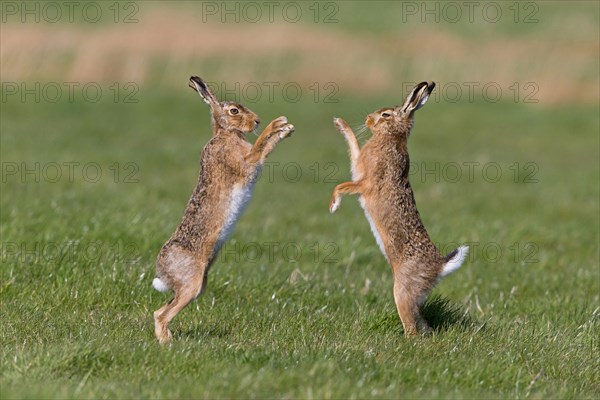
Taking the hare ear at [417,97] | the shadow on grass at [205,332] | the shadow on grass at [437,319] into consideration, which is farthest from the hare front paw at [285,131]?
the shadow on grass at [437,319]

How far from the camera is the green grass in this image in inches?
221

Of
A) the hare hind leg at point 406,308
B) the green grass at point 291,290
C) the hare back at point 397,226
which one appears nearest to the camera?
the green grass at point 291,290

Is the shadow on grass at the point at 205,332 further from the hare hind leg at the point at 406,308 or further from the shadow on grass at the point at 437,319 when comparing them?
the hare hind leg at the point at 406,308

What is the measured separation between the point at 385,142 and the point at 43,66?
23630 mm

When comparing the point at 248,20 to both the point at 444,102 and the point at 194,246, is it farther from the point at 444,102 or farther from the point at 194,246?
the point at 194,246

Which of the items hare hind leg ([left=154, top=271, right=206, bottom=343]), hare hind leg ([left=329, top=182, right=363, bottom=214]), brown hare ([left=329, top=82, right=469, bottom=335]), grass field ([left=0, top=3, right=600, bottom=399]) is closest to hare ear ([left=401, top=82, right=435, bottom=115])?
brown hare ([left=329, top=82, right=469, bottom=335])

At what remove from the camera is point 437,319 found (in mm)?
7590

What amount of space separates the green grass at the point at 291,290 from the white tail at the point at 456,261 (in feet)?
1.52

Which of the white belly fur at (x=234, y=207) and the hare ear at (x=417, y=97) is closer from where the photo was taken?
the white belly fur at (x=234, y=207)

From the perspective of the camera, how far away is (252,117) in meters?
7.09

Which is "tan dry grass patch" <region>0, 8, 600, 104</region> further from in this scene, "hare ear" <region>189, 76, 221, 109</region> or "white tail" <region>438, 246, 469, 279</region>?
"white tail" <region>438, 246, 469, 279</region>

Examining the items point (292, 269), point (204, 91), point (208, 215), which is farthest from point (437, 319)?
point (292, 269)

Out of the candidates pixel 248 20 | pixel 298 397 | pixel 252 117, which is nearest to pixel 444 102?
pixel 248 20

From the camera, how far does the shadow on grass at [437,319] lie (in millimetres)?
7293
